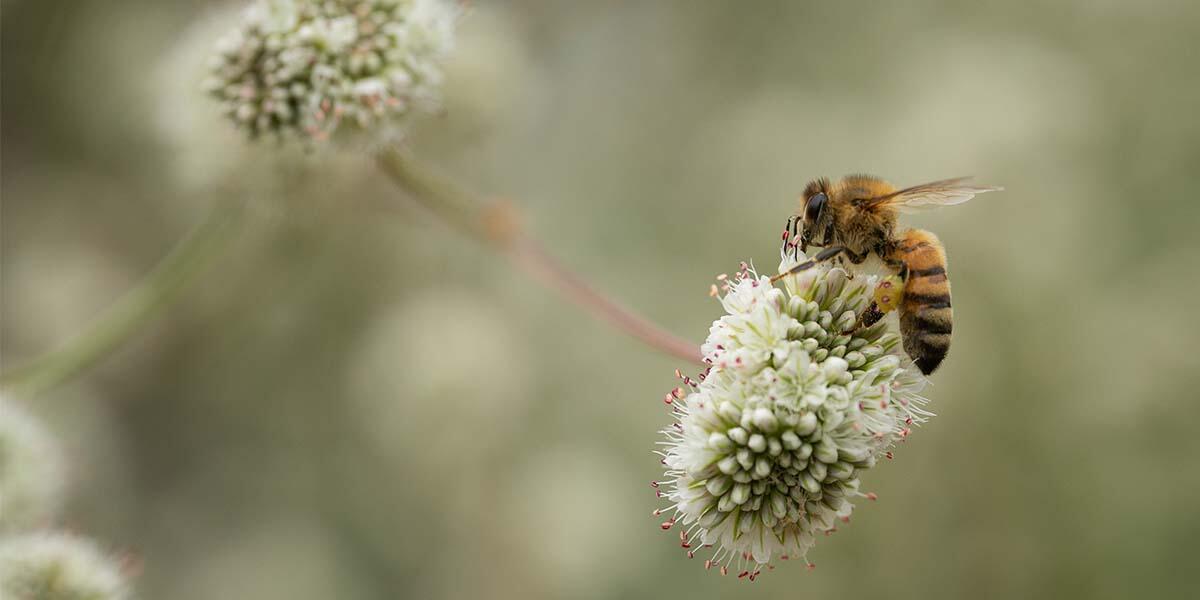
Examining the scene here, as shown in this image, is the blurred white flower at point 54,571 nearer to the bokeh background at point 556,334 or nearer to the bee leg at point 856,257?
the bokeh background at point 556,334

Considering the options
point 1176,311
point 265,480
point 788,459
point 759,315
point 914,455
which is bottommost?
point 788,459

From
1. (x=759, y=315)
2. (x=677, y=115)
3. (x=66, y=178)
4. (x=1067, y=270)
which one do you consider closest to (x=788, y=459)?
(x=759, y=315)

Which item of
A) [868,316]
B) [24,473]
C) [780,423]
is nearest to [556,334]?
[24,473]

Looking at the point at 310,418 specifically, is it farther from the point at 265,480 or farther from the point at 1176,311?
the point at 1176,311

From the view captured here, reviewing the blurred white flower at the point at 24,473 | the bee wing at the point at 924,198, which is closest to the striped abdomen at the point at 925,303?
the bee wing at the point at 924,198

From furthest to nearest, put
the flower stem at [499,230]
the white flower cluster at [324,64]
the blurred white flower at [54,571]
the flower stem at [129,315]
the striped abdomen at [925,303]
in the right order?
the flower stem at [129,315] → the flower stem at [499,230] → the white flower cluster at [324,64] → the blurred white flower at [54,571] → the striped abdomen at [925,303]

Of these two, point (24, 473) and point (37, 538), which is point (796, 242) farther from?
point (24, 473)
